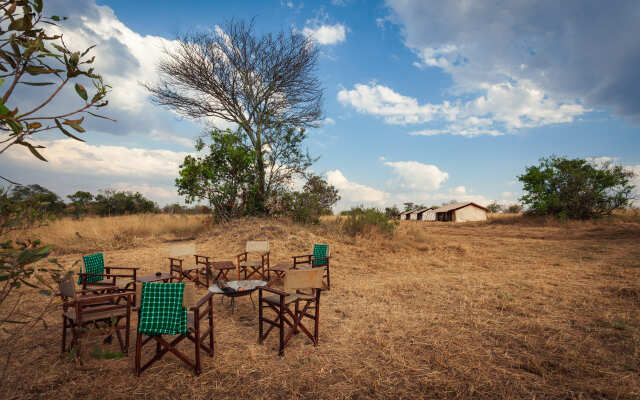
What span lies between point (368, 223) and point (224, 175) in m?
6.66

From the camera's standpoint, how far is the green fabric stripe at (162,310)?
2715 millimetres

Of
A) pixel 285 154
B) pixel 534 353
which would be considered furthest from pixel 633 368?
pixel 285 154

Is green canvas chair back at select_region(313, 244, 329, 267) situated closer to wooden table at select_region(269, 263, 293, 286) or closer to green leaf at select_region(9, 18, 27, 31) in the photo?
wooden table at select_region(269, 263, 293, 286)

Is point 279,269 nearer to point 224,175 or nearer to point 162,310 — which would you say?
point 162,310

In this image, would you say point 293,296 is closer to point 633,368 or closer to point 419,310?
point 419,310

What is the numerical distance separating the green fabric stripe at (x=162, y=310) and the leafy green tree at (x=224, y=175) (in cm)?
996

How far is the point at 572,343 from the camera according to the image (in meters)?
3.43

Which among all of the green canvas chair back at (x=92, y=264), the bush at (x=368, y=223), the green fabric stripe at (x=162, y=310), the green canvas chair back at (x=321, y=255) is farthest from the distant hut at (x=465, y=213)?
the green fabric stripe at (x=162, y=310)

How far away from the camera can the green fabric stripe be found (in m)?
2.71

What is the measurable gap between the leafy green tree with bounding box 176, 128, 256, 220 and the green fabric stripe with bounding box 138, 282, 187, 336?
996 cm

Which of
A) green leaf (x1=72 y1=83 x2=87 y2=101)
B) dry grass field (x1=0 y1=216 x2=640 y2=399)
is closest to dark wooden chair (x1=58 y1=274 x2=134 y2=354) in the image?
dry grass field (x1=0 y1=216 x2=640 y2=399)

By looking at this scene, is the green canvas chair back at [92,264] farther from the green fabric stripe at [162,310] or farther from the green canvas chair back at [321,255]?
the green canvas chair back at [321,255]

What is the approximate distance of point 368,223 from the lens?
11.3 m

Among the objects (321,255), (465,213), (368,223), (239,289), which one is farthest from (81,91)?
(465,213)
